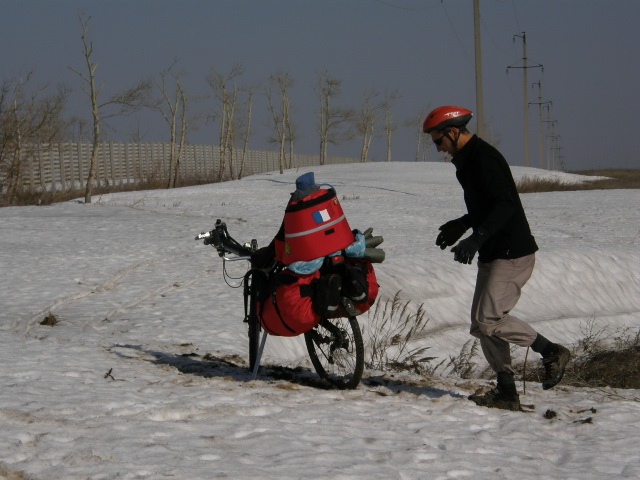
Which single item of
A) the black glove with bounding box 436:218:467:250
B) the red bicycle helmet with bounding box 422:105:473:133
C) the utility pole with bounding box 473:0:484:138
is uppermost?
the utility pole with bounding box 473:0:484:138

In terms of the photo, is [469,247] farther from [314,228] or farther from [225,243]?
[225,243]

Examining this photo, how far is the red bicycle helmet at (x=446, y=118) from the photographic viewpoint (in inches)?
244

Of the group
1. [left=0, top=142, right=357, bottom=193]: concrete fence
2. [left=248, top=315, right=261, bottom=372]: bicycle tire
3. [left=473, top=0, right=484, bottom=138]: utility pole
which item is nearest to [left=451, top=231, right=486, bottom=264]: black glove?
[left=248, top=315, right=261, bottom=372]: bicycle tire

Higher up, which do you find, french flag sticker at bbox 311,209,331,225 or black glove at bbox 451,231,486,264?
french flag sticker at bbox 311,209,331,225

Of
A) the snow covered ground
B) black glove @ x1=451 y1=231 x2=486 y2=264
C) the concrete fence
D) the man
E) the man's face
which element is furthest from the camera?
the concrete fence

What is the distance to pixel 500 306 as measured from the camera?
20.3 ft

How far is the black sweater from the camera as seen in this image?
5.98 m

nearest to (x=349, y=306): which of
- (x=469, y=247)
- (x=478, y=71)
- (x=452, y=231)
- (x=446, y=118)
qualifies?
(x=452, y=231)

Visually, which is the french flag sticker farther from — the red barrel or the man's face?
the man's face

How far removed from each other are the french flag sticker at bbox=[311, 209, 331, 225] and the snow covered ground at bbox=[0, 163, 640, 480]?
49.7 inches

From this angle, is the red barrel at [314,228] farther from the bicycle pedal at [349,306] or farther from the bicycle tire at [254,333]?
the bicycle tire at [254,333]

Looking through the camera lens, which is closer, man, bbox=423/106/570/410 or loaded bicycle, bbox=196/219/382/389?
man, bbox=423/106/570/410

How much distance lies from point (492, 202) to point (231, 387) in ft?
7.60

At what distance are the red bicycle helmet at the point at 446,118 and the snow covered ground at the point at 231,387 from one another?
1.95 meters
